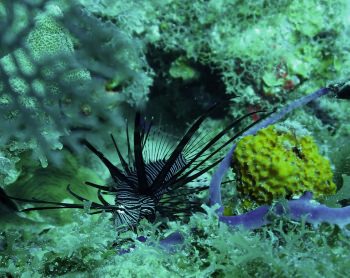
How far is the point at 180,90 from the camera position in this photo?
13.7ft

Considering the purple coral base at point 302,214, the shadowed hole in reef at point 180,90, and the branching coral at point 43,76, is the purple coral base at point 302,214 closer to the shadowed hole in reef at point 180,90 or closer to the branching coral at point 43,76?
the branching coral at point 43,76

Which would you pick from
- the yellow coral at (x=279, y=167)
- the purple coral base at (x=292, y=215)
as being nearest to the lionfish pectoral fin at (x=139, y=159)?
the purple coral base at (x=292, y=215)

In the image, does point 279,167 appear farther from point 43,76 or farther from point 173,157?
point 43,76

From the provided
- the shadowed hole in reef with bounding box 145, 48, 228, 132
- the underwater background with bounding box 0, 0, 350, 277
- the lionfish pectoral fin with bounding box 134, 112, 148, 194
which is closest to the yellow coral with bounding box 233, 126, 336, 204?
the underwater background with bounding box 0, 0, 350, 277

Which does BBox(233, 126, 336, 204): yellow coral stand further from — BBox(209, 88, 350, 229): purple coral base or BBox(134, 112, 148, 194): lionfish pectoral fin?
BBox(134, 112, 148, 194): lionfish pectoral fin

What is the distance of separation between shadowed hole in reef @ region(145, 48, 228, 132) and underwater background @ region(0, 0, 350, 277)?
1 cm

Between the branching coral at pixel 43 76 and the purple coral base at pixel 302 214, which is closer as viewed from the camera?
the purple coral base at pixel 302 214

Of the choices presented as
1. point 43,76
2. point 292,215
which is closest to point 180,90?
point 43,76

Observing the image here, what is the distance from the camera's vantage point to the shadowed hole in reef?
154 inches

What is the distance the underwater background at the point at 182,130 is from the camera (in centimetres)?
152

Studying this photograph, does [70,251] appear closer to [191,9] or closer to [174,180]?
[174,180]

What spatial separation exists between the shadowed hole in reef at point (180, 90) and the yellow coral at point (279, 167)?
1901mm

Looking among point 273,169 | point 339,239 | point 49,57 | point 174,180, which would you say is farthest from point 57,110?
point 339,239

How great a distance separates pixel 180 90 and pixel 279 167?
2476mm
